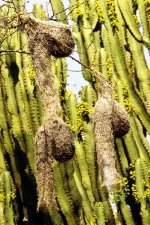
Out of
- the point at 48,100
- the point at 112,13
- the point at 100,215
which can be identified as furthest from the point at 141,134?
the point at 48,100

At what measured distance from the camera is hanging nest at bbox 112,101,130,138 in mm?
4297

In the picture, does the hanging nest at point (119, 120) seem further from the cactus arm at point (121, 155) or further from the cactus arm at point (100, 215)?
the cactus arm at point (121, 155)

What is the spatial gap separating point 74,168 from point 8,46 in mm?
1982

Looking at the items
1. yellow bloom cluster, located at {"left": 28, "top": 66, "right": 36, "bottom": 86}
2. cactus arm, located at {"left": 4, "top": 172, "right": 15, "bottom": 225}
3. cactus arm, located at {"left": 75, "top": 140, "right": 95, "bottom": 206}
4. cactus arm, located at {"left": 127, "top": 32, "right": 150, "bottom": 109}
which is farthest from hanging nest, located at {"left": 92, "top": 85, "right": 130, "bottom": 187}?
yellow bloom cluster, located at {"left": 28, "top": 66, "right": 36, "bottom": 86}

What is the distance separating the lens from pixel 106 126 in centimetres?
428

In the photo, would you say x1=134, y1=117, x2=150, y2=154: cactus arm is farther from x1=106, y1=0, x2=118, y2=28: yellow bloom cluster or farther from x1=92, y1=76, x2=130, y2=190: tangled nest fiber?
x1=92, y1=76, x2=130, y2=190: tangled nest fiber

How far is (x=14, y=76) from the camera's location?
21.6 ft

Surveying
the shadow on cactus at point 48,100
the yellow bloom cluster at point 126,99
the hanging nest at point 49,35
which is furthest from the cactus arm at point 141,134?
the hanging nest at point 49,35

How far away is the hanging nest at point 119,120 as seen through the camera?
4297 millimetres

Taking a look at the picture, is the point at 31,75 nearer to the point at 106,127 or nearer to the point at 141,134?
the point at 141,134

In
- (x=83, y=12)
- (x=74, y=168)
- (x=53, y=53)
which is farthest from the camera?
(x=83, y=12)

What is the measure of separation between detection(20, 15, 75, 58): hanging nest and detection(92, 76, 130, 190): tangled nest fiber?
50 centimetres

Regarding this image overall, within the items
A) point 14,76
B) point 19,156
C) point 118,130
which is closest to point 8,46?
point 14,76

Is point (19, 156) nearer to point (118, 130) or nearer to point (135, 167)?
point (135, 167)
